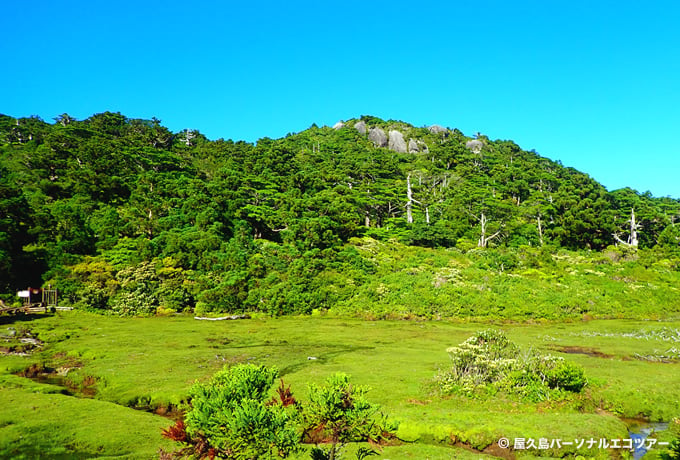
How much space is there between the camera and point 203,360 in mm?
25156

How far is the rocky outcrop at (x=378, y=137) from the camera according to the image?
470ft

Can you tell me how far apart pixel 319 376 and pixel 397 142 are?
427 ft

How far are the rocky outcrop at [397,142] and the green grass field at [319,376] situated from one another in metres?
107

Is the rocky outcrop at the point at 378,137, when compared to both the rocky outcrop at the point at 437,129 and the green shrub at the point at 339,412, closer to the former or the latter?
the rocky outcrop at the point at 437,129

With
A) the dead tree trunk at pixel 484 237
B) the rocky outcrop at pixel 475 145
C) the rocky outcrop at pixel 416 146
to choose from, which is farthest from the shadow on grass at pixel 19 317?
the rocky outcrop at pixel 475 145

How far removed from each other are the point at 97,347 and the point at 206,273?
20868 mm

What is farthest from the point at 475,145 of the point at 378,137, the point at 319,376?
the point at 319,376

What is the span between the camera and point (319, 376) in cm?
2152

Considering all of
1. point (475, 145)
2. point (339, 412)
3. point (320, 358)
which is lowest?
point (320, 358)

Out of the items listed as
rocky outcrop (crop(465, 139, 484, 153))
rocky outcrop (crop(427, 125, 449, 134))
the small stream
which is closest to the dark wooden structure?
the small stream

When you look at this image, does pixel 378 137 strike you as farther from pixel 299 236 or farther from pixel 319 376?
pixel 319 376

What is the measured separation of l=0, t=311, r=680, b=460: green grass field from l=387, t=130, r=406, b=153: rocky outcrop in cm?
10703

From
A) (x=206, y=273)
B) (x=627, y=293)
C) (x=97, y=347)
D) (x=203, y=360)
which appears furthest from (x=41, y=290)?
(x=627, y=293)

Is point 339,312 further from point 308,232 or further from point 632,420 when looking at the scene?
point 632,420
